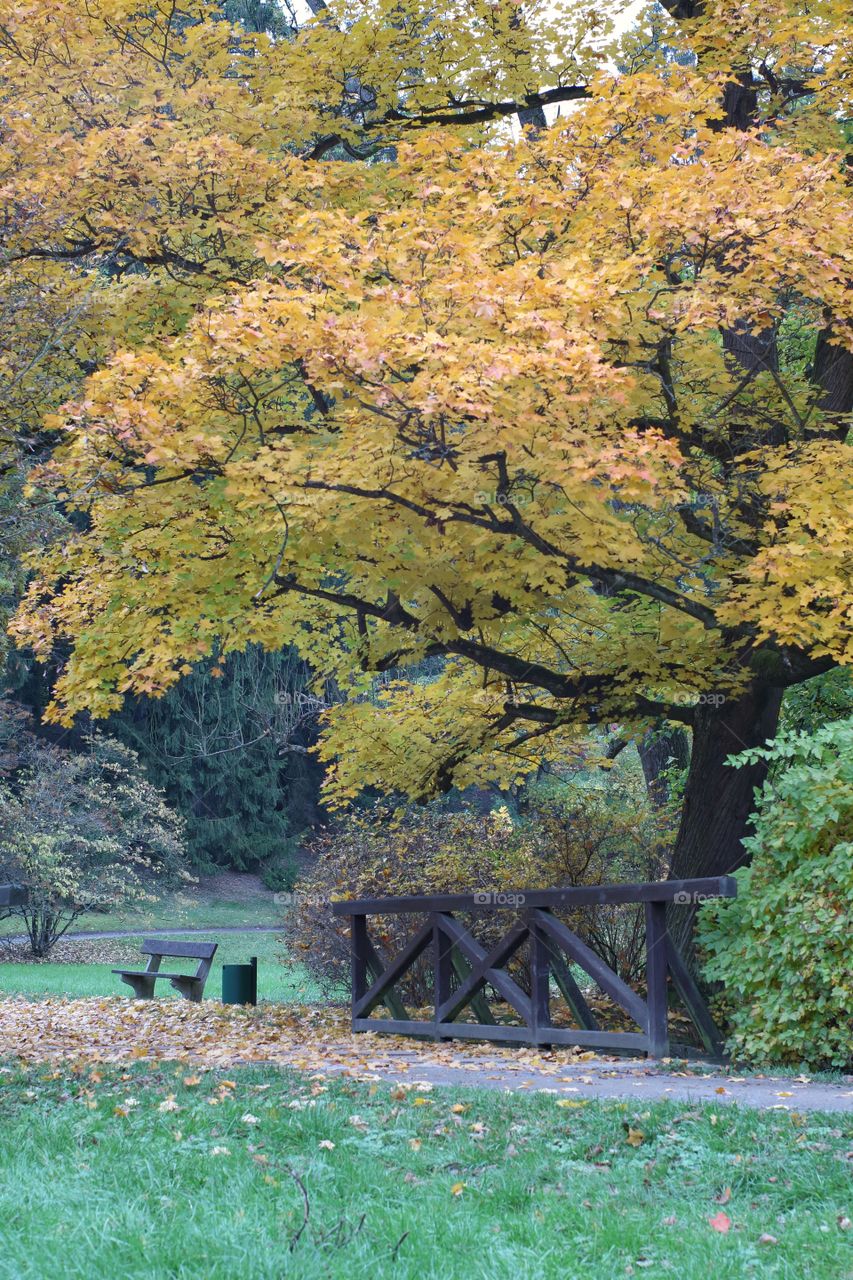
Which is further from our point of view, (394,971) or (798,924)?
(394,971)

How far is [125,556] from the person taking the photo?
353 inches

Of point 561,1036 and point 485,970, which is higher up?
point 485,970

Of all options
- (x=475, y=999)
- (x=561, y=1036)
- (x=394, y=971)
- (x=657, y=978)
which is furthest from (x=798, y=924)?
(x=394, y=971)

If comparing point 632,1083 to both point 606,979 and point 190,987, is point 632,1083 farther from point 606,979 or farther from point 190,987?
point 190,987

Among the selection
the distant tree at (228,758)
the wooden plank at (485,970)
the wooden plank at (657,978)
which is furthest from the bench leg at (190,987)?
the distant tree at (228,758)

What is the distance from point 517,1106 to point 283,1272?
96.3 inches

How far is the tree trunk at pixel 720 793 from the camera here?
10.2 meters

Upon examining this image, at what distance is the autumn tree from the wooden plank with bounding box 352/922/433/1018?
2.02 metres

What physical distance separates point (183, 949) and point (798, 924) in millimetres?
8323

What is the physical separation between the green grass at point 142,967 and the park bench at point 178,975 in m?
0.86

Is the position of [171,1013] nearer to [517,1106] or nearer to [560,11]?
[517,1106]

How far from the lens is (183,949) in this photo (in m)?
13.7

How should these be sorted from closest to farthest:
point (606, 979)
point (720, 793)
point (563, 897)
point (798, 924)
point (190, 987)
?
1. point (798, 924)
2. point (606, 979)
3. point (563, 897)
4. point (720, 793)
5. point (190, 987)

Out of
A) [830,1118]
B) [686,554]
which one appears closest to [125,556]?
[686,554]
